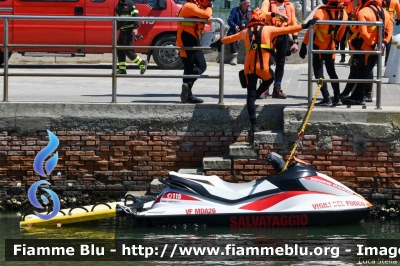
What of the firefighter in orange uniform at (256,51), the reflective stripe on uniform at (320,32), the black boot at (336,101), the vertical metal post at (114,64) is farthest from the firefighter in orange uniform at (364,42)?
the vertical metal post at (114,64)

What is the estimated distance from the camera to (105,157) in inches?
466

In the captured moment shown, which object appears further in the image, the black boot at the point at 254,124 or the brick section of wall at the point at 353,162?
the black boot at the point at 254,124

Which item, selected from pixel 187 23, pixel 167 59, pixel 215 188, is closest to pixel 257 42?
pixel 187 23

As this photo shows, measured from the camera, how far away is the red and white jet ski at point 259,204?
10461 millimetres

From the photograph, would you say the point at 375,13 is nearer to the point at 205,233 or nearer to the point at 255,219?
the point at 255,219

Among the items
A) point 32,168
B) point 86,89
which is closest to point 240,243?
point 32,168

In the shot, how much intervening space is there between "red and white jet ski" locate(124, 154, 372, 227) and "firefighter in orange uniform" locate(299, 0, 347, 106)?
1649 millimetres

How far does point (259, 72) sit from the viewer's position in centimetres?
1138

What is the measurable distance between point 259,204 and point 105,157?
2358 mm

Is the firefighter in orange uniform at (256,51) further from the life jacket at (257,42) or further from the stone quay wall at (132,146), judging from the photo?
the stone quay wall at (132,146)

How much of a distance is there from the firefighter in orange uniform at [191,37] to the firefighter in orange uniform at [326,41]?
1.32 m

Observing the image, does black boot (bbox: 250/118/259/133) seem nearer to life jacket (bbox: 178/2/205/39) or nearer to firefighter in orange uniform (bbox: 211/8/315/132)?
firefighter in orange uniform (bbox: 211/8/315/132)

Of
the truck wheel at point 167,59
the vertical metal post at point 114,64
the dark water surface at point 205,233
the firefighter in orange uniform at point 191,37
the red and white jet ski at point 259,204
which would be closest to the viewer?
Answer: the dark water surface at point 205,233

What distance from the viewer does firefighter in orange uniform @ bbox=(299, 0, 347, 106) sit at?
11.9 meters
